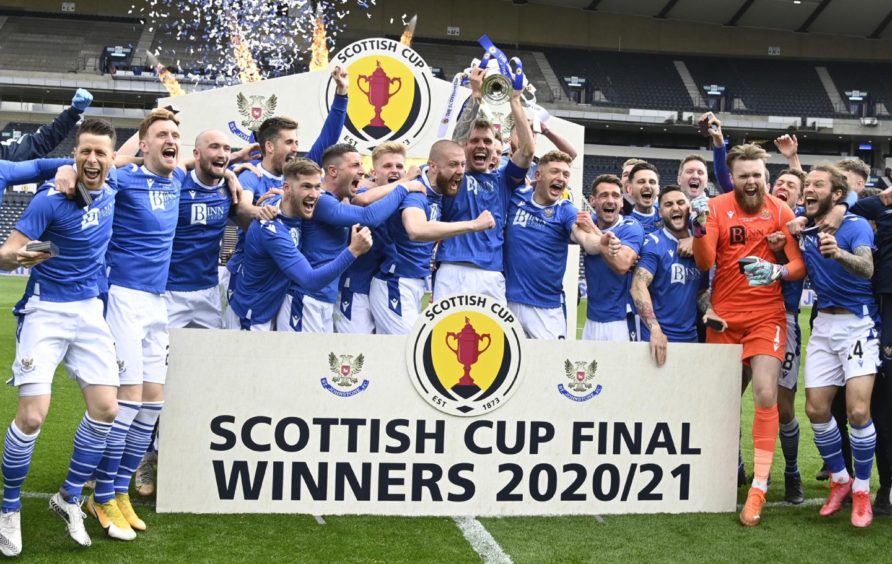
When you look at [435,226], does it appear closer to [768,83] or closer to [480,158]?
[480,158]

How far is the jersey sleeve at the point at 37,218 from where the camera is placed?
4227 millimetres

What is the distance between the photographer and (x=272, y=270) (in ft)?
18.0

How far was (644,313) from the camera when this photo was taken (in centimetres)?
553

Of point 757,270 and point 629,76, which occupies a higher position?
point 629,76

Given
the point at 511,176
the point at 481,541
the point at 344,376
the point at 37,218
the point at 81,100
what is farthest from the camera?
the point at 511,176

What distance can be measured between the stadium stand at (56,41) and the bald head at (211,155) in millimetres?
36142

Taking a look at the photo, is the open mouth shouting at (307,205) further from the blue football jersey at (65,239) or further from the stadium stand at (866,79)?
the stadium stand at (866,79)

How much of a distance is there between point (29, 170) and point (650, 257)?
11.0 feet

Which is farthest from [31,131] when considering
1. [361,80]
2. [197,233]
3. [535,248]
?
[535,248]

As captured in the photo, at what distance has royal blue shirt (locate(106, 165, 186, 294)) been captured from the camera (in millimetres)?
4848

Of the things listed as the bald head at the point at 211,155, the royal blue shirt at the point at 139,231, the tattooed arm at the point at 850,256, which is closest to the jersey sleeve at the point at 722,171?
the tattooed arm at the point at 850,256

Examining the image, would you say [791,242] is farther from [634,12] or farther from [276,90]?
[634,12]

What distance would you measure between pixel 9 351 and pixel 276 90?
5.12m

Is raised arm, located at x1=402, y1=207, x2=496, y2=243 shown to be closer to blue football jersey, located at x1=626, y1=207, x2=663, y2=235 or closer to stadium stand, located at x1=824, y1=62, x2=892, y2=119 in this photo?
blue football jersey, located at x1=626, y1=207, x2=663, y2=235
